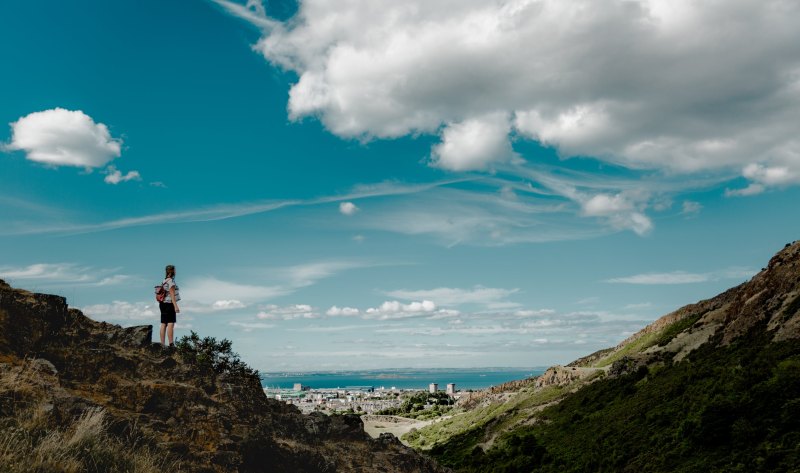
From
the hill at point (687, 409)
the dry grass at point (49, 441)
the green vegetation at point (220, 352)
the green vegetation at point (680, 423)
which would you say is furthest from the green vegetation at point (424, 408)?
the dry grass at point (49, 441)

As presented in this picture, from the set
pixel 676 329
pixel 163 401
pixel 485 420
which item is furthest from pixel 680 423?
pixel 485 420

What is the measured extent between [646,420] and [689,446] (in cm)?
1035

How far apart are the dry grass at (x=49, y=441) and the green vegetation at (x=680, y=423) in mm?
29241

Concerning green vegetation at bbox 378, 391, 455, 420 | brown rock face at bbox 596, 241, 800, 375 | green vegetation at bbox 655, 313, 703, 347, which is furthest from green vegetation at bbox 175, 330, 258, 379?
green vegetation at bbox 378, 391, 455, 420

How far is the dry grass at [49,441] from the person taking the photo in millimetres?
8953

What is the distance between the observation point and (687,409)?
40562 mm

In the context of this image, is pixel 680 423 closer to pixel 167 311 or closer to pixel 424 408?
pixel 167 311

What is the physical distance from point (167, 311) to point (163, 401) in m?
4.00

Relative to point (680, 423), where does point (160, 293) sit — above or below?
above

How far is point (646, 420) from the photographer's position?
44.0m

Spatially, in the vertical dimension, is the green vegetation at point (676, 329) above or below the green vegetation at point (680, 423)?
above

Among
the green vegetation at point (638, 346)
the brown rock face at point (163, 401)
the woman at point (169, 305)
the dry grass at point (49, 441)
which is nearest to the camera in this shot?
the dry grass at point (49, 441)

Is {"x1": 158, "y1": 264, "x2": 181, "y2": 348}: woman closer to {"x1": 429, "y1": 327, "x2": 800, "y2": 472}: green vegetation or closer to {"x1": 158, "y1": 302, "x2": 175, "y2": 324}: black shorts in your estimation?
{"x1": 158, "y1": 302, "x2": 175, "y2": 324}: black shorts

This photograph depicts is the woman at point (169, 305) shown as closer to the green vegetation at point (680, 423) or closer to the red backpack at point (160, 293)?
the red backpack at point (160, 293)
